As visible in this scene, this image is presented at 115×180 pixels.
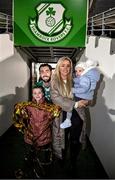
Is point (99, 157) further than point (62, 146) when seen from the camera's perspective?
Yes

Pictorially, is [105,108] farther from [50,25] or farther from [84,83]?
[50,25]

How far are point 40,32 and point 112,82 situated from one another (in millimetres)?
1235

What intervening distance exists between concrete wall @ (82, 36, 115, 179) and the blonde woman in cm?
41

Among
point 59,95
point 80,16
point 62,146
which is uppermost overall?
point 80,16

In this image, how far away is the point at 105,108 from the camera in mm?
3312

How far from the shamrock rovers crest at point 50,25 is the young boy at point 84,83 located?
1017 mm

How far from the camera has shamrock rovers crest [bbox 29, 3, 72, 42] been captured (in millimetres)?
3654

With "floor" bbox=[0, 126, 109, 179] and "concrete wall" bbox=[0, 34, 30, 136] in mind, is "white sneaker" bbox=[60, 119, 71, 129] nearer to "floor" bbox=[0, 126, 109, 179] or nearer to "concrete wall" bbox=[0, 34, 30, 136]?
"floor" bbox=[0, 126, 109, 179]

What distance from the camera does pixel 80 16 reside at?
3652 mm

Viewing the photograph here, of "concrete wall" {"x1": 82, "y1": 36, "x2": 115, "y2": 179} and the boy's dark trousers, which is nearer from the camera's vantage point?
the boy's dark trousers

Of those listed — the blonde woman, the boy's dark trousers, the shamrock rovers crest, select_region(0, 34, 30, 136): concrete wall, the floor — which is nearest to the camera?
the blonde woman

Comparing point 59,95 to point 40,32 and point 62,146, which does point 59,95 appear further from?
point 40,32

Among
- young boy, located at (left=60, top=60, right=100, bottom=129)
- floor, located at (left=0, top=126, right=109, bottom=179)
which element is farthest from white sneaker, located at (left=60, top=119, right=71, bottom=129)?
floor, located at (left=0, top=126, right=109, bottom=179)

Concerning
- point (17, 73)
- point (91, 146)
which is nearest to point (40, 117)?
point (91, 146)
